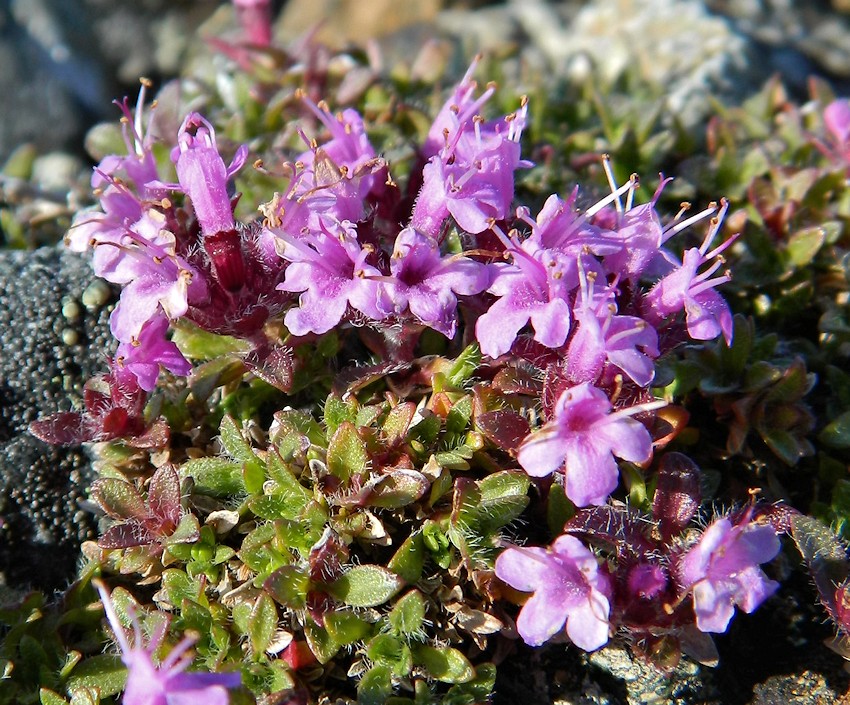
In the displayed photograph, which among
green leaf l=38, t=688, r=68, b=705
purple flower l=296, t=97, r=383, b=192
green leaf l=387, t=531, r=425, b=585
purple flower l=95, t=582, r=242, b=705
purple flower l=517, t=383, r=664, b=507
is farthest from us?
purple flower l=296, t=97, r=383, b=192

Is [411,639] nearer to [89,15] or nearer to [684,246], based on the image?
[684,246]

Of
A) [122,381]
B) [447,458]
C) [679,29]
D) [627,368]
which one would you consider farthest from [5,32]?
[627,368]

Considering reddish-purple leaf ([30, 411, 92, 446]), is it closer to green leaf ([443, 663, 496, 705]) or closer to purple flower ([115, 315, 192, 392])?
purple flower ([115, 315, 192, 392])

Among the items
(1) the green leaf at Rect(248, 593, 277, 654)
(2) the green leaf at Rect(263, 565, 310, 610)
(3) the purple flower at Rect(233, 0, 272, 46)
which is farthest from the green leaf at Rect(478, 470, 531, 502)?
(3) the purple flower at Rect(233, 0, 272, 46)

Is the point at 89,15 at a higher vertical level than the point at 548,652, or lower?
higher

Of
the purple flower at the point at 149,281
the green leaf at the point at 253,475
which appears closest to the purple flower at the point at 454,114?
the purple flower at the point at 149,281

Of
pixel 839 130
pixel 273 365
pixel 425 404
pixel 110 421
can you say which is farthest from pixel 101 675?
pixel 839 130
